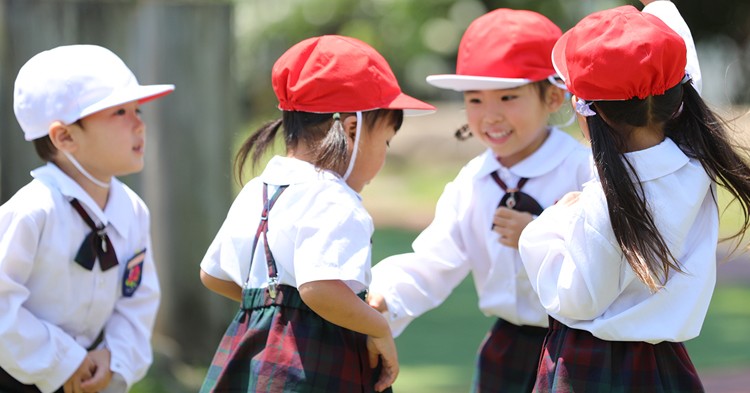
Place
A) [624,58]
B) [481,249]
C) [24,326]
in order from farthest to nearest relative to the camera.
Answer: [481,249] < [24,326] < [624,58]

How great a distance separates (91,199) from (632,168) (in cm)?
155

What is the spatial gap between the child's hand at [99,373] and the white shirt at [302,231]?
476 millimetres

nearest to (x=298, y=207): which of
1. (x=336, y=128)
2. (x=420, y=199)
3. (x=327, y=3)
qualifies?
(x=336, y=128)

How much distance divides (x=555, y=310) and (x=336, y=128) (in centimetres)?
73

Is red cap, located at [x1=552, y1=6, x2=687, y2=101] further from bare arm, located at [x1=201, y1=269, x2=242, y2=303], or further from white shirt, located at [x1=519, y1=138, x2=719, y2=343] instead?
bare arm, located at [x1=201, y1=269, x2=242, y2=303]

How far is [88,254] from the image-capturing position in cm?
295

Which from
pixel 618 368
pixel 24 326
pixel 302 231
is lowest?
pixel 24 326

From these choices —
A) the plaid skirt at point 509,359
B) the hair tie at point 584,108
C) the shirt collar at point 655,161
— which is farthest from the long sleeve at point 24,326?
the shirt collar at point 655,161

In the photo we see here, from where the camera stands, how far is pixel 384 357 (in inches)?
107

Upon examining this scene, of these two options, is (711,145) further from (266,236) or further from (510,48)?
(266,236)

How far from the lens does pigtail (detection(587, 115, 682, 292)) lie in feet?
7.73

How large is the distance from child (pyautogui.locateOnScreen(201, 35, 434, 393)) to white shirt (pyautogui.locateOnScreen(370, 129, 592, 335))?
0.47 meters

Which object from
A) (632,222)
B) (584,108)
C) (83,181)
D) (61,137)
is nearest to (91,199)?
(83,181)

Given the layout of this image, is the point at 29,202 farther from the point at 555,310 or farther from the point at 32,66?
the point at 555,310
